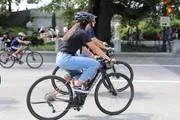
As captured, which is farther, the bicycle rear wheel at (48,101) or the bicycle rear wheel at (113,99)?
the bicycle rear wheel at (113,99)

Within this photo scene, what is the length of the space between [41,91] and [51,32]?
27.1 meters

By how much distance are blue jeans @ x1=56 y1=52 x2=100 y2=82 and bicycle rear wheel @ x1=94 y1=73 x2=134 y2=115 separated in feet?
1.25

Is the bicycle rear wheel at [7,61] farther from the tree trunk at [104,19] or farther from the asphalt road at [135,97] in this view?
the tree trunk at [104,19]

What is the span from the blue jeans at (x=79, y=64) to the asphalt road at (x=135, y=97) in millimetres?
788

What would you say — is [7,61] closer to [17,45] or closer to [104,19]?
[17,45]

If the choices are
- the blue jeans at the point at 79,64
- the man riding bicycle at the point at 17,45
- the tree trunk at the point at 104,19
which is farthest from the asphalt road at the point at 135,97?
the tree trunk at the point at 104,19

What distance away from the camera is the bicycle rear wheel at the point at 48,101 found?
5.94 metres

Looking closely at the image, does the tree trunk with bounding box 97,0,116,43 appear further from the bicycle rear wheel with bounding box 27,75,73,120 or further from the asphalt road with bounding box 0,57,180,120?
the bicycle rear wheel with bounding box 27,75,73,120

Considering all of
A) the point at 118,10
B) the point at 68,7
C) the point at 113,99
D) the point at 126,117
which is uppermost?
the point at 68,7

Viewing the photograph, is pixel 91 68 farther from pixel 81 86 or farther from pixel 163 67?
pixel 163 67

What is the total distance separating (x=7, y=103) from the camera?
7.46 metres

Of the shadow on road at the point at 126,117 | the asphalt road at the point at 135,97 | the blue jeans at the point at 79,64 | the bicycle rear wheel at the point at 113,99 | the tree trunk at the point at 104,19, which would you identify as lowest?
the shadow on road at the point at 126,117

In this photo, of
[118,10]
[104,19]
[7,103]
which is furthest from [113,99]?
[118,10]

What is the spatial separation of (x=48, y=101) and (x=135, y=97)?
8.74 feet
